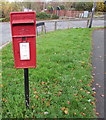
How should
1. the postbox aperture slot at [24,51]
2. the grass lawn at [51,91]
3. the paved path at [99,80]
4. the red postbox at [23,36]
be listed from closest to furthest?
the red postbox at [23,36] < the postbox aperture slot at [24,51] < the grass lawn at [51,91] < the paved path at [99,80]

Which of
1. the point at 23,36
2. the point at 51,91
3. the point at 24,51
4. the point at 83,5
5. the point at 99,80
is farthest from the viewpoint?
the point at 83,5

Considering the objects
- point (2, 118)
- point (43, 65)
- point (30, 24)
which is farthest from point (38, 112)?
point (43, 65)

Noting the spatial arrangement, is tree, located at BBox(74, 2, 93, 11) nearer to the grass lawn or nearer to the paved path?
the paved path

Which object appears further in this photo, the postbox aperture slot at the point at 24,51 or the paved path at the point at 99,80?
the paved path at the point at 99,80

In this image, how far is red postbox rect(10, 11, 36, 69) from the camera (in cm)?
193

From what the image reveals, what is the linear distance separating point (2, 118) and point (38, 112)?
2.06ft

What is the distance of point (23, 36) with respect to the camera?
1.97 m

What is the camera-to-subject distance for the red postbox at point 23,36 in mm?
1930

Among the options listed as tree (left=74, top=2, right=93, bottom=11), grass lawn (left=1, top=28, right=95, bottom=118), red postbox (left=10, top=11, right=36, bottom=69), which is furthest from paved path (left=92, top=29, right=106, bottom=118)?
tree (left=74, top=2, right=93, bottom=11)

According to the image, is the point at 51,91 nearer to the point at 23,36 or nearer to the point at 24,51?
the point at 24,51

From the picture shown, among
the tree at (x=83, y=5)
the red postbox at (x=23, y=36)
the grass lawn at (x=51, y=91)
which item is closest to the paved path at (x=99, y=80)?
the grass lawn at (x=51, y=91)

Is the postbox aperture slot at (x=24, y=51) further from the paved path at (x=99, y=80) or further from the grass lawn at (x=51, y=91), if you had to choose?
the paved path at (x=99, y=80)

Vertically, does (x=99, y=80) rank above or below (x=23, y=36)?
below

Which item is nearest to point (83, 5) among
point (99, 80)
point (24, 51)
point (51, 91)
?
point (99, 80)
